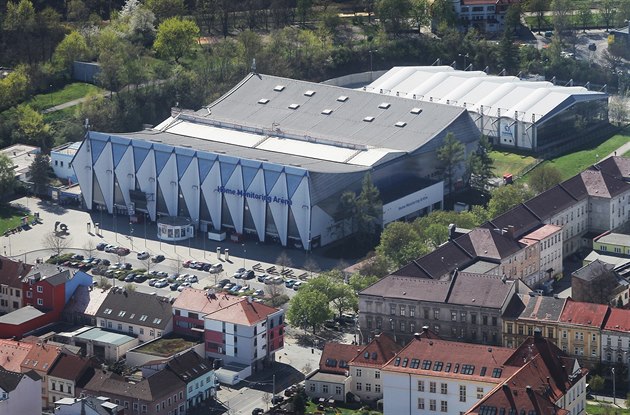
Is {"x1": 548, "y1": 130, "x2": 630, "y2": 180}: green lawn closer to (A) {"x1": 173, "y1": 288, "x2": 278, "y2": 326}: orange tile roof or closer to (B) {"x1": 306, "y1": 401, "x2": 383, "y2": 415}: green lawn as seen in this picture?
(A) {"x1": 173, "y1": 288, "x2": 278, "y2": 326}: orange tile roof

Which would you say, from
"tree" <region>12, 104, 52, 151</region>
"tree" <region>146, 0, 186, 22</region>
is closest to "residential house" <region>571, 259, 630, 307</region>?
"tree" <region>12, 104, 52, 151</region>

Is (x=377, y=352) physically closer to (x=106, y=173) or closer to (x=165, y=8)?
(x=106, y=173)

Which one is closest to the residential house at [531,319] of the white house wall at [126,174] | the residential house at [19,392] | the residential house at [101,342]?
the residential house at [101,342]

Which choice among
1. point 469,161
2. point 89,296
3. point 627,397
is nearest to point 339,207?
point 469,161

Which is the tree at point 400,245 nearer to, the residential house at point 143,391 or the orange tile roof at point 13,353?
the residential house at point 143,391

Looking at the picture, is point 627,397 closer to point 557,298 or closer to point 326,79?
point 557,298

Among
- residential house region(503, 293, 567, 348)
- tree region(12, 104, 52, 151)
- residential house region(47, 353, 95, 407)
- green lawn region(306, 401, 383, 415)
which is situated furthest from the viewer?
tree region(12, 104, 52, 151)
